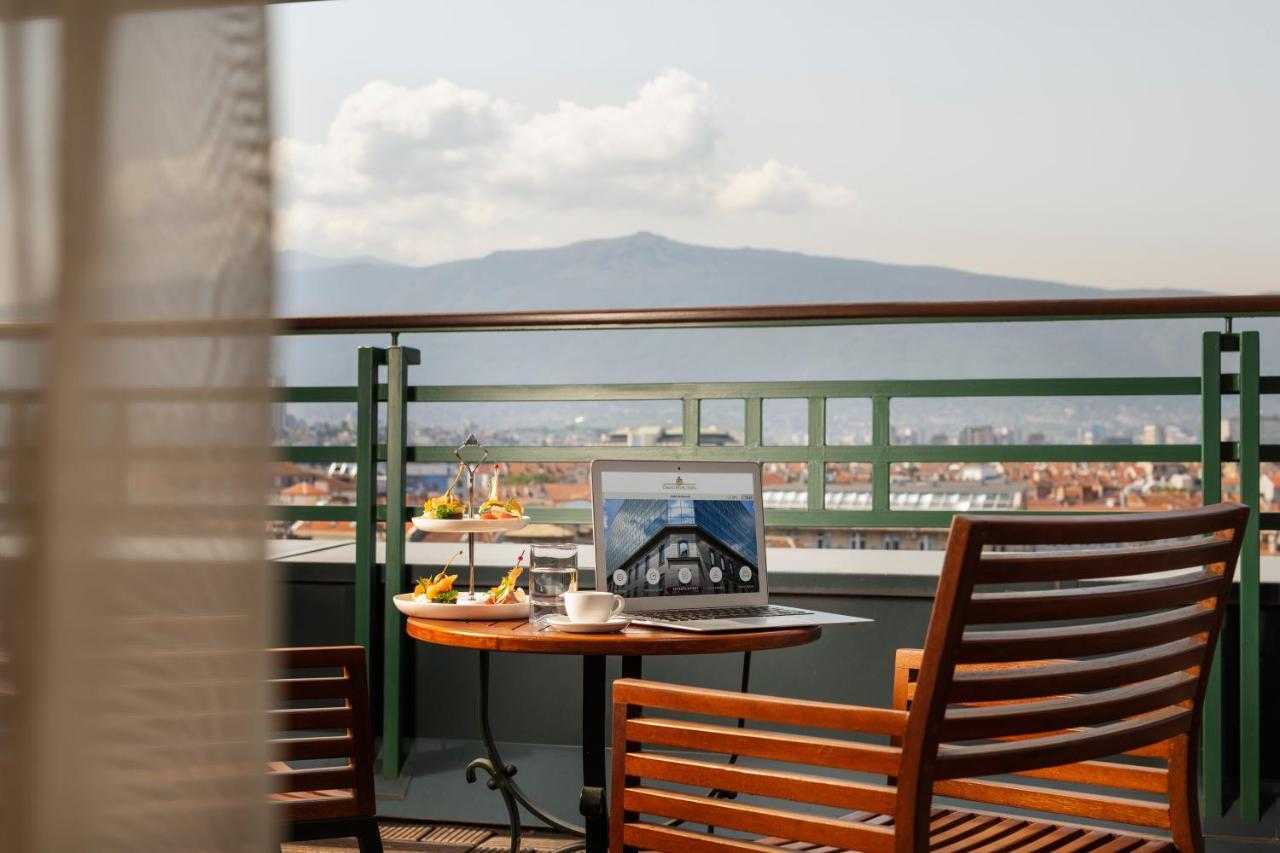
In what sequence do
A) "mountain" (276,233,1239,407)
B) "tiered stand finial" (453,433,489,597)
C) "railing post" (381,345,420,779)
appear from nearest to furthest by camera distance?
"tiered stand finial" (453,433,489,597) → "railing post" (381,345,420,779) → "mountain" (276,233,1239,407)

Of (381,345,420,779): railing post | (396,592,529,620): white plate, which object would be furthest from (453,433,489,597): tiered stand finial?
(396,592,529,620): white plate

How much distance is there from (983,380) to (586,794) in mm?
1411

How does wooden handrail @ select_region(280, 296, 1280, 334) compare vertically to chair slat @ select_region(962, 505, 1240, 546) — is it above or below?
above

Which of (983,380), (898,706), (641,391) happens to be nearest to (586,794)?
(898,706)

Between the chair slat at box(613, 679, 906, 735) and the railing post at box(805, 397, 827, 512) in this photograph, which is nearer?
the chair slat at box(613, 679, 906, 735)

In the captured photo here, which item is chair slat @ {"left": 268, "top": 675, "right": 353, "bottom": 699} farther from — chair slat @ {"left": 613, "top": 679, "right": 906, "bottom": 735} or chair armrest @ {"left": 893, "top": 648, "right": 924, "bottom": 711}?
chair armrest @ {"left": 893, "top": 648, "right": 924, "bottom": 711}

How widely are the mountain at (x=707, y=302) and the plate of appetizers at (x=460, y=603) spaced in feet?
33.6

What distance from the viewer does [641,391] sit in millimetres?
2977

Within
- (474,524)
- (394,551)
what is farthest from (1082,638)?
(394,551)

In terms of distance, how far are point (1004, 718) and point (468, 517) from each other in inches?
48.4

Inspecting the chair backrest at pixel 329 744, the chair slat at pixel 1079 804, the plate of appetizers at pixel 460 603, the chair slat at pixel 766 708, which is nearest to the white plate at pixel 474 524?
the plate of appetizers at pixel 460 603

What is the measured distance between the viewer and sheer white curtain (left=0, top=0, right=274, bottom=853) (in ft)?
0.76

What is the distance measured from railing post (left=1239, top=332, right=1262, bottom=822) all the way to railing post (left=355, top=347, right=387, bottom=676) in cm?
205

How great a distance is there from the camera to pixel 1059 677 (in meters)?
1.35
